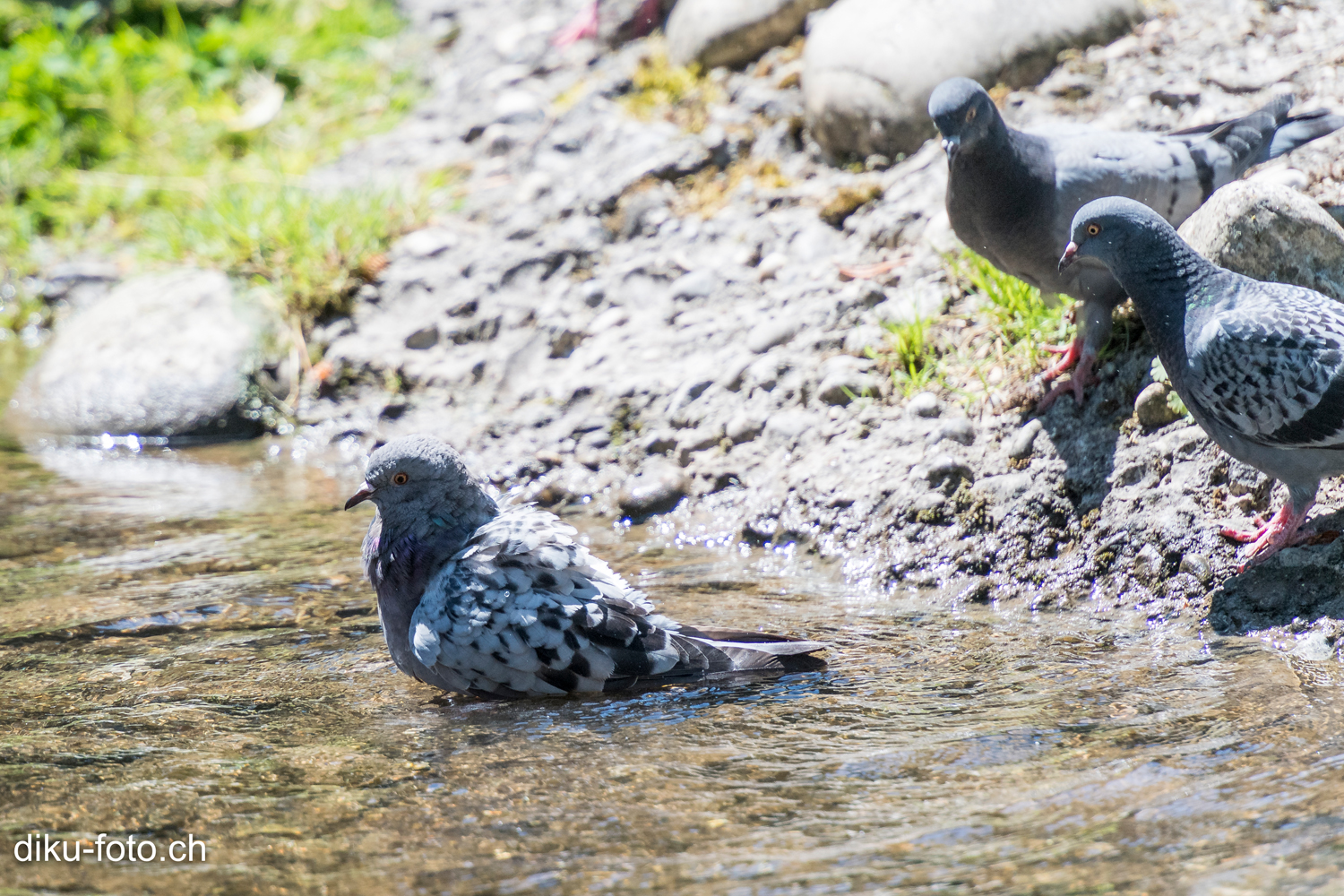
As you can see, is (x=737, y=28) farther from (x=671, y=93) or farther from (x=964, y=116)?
(x=964, y=116)

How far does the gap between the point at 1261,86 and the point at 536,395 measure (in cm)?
404

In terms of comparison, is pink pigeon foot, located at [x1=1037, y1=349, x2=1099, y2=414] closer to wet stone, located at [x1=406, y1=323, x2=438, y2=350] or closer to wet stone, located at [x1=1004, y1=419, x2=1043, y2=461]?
wet stone, located at [x1=1004, y1=419, x2=1043, y2=461]

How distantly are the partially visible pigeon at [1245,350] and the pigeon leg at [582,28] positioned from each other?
6314mm

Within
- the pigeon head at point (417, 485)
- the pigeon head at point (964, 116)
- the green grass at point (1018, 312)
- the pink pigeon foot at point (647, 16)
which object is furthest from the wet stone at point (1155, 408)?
the pink pigeon foot at point (647, 16)

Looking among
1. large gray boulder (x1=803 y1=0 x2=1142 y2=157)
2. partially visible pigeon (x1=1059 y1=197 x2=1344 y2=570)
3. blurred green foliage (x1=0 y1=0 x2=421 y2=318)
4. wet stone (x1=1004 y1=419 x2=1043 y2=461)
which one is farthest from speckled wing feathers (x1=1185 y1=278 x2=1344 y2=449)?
blurred green foliage (x1=0 y1=0 x2=421 y2=318)

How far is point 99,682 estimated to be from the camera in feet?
12.8

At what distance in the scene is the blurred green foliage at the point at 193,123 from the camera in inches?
320

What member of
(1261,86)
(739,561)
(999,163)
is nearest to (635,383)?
(739,561)

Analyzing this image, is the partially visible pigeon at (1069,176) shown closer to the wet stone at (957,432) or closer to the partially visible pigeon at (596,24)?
the wet stone at (957,432)

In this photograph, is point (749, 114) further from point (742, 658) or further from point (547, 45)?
point (742, 658)

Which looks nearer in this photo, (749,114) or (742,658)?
(742,658)

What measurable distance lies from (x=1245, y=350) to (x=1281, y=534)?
1.95ft

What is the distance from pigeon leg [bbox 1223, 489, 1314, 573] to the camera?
3707 mm

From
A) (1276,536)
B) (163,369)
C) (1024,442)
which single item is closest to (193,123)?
(163,369)
